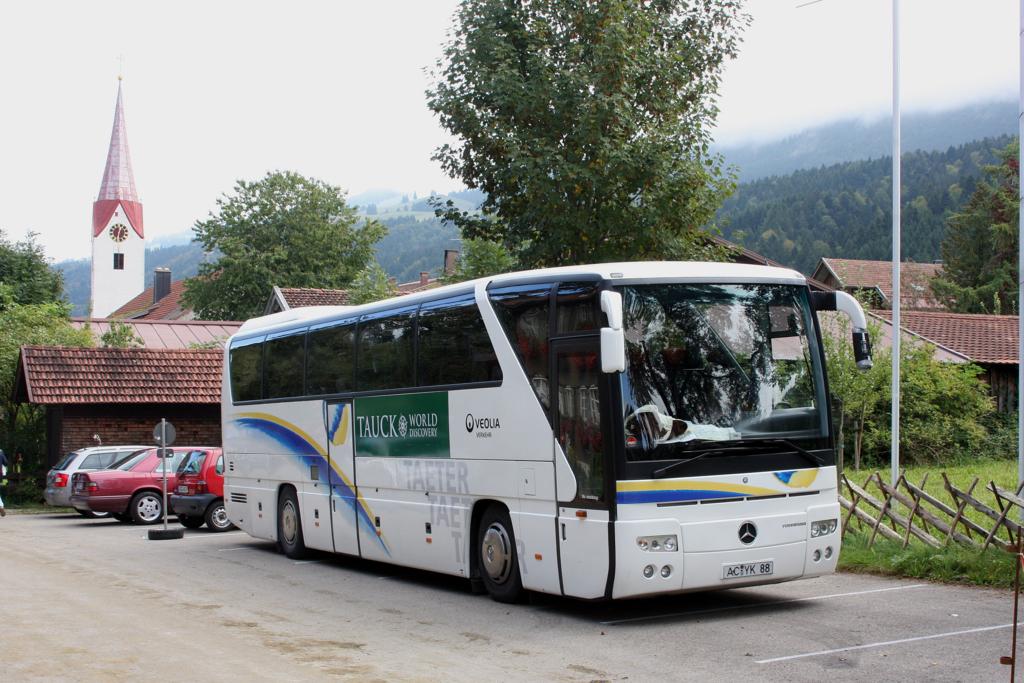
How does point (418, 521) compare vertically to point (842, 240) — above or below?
below

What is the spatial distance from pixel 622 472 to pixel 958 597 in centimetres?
392

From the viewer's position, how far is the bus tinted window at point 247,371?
18844 millimetres

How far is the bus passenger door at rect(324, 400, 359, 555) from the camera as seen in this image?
1561 cm

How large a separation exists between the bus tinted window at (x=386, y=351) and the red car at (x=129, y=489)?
41.0 ft

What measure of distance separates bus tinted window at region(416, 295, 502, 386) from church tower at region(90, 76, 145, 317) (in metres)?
111

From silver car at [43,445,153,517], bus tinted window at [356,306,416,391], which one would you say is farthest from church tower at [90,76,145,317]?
bus tinted window at [356,306,416,391]

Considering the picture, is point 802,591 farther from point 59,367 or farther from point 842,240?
point 842,240

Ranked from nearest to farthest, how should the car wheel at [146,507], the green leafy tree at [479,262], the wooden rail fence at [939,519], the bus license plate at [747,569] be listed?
the bus license plate at [747,569], the wooden rail fence at [939,519], the car wheel at [146,507], the green leafy tree at [479,262]

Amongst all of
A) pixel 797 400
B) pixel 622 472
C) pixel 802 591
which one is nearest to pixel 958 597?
pixel 802 591

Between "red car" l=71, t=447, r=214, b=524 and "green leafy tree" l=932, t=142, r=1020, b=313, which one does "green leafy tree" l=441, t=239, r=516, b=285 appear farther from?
"green leafy tree" l=932, t=142, r=1020, b=313

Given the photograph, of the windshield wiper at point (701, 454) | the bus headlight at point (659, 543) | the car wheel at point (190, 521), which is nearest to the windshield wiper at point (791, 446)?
the windshield wiper at point (701, 454)

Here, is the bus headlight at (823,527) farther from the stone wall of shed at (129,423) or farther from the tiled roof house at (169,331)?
the tiled roof house at (169,331)

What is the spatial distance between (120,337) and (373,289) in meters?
10.6

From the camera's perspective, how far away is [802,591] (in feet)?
41.2
